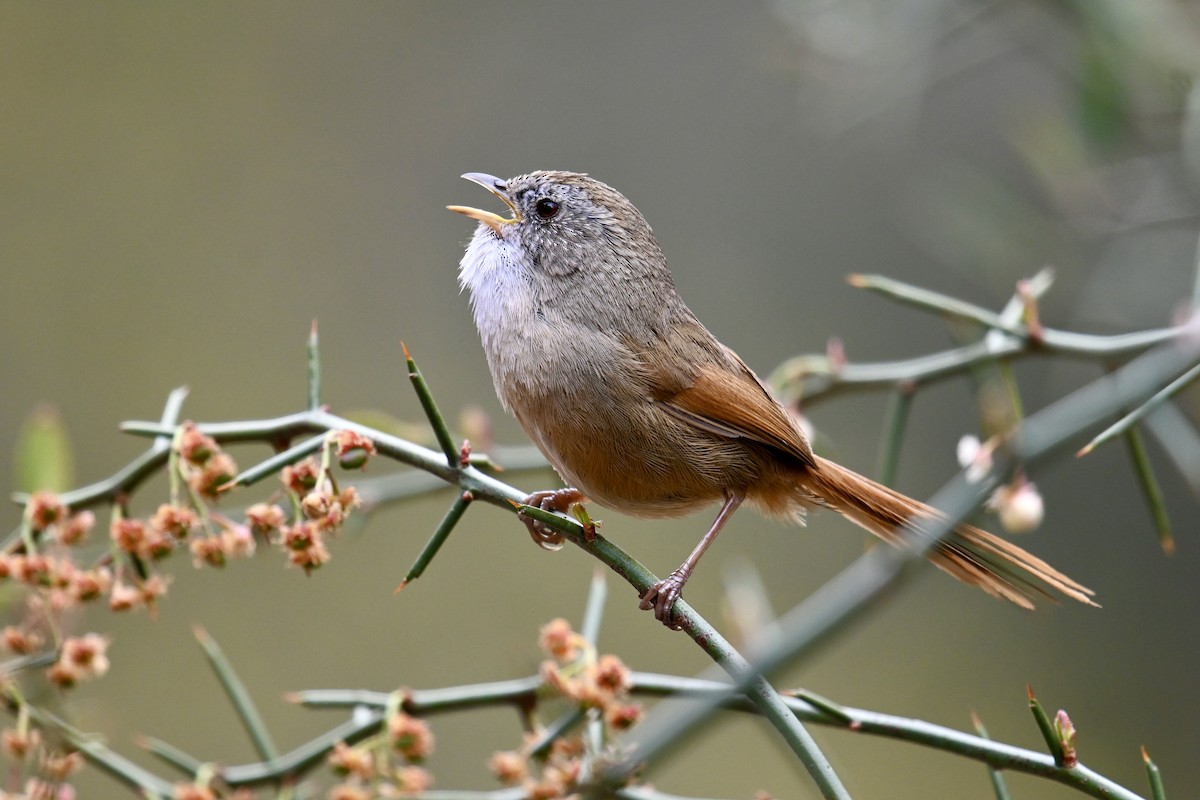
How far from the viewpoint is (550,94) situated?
7.08 meters

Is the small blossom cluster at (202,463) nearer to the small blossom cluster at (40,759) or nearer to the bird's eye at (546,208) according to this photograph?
the small blossom cluster at (40,759)

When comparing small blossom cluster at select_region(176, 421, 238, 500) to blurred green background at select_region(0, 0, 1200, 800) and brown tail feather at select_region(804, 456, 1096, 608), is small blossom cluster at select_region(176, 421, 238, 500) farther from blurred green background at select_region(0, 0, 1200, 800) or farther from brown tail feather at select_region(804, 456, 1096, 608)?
blurred green background at select_region(0, 0, 1200, 800)

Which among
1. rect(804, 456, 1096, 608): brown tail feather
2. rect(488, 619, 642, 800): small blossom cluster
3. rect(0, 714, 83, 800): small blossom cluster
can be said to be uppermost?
rect(804, 456, 1096, 608): brown tail feather

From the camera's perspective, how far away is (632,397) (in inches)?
108

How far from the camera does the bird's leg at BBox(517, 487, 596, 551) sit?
241 centimetres

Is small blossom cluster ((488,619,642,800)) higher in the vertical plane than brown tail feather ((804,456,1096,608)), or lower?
lower

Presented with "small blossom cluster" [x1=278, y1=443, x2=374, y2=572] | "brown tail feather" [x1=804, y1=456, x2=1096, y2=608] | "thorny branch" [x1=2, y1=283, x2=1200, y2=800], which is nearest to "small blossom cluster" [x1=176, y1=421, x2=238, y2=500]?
"thorny branch" [x1=2, y1=283, x2=1200, y2=800]

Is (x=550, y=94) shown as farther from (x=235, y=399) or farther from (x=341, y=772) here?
(x=341, y=772)

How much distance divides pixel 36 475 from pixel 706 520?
4.92m

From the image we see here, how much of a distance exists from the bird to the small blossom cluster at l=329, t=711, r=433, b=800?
60 cm

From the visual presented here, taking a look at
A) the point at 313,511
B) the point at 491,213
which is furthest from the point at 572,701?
the point at 491,213

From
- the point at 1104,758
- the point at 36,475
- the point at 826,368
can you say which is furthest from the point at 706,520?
the point at 36,475

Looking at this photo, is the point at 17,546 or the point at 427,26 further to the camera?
the point at 427,26

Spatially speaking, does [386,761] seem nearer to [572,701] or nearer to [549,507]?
[572,701]
